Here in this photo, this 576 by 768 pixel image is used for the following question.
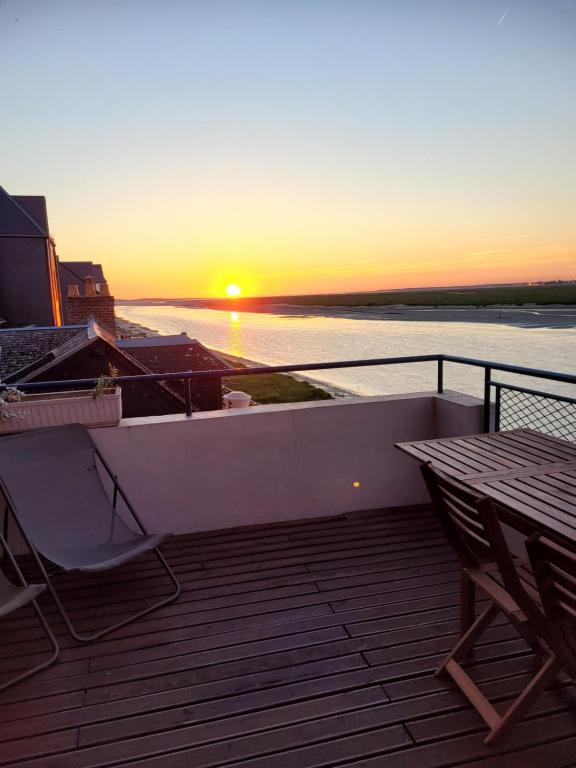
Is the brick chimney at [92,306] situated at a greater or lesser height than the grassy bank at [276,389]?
greater

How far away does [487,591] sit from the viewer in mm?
1828

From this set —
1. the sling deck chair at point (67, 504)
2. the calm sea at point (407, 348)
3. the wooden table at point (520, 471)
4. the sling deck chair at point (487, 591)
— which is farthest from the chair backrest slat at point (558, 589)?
the calm sea at point (407, 348)

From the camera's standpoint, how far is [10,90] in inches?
275

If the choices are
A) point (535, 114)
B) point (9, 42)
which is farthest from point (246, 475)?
point (535, 114)

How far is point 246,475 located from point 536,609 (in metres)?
2.09

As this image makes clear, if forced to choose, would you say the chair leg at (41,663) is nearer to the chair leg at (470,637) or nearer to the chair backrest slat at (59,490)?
the chair backrest slat at (59,490)

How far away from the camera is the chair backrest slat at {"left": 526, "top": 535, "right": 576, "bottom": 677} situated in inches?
50.0

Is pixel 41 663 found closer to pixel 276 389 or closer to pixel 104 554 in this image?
pixel 104 554

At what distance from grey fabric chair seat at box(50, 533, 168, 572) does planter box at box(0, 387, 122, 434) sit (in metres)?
0.77

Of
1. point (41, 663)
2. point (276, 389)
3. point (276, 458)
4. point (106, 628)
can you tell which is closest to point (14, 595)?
point (41, 663)

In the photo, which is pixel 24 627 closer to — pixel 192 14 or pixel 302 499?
pixel 302 499

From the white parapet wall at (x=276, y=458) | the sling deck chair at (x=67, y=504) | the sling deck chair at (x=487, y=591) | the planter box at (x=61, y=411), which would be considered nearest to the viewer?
the sling deck chair at (x=487, y=591)

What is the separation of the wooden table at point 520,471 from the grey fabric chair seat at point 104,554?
54.2 inches

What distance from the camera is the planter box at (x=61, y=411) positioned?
290 cm
